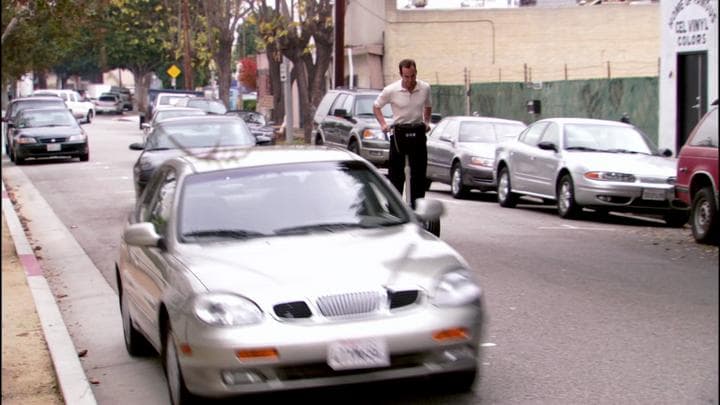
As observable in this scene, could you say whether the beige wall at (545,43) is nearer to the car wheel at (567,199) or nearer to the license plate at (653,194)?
the car wheel at (567,199)

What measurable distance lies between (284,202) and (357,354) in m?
1.65

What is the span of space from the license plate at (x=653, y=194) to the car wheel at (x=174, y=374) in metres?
10.9

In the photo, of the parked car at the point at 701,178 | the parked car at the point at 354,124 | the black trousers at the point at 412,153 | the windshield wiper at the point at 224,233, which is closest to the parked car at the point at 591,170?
the parked car at the point at 701,178

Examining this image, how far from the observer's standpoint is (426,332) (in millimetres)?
5883

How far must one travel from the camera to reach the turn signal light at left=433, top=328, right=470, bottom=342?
595 cm

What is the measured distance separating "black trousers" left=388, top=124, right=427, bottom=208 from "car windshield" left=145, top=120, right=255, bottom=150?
517cm

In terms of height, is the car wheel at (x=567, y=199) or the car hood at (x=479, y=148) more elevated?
the car hood at (x=479, y=148)

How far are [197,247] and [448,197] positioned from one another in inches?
604

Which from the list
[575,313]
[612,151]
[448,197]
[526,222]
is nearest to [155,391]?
[575,313]

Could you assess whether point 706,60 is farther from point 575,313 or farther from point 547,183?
point 575,313

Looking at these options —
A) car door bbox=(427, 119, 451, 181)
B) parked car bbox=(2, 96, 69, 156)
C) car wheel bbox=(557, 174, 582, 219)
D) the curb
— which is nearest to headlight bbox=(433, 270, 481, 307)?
the curb

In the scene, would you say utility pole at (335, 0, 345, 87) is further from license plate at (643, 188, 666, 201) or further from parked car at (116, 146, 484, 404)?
parked car at (116, 146, 484, 404)

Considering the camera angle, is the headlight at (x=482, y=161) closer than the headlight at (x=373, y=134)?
Yes

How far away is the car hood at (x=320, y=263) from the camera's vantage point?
5.96 meters
